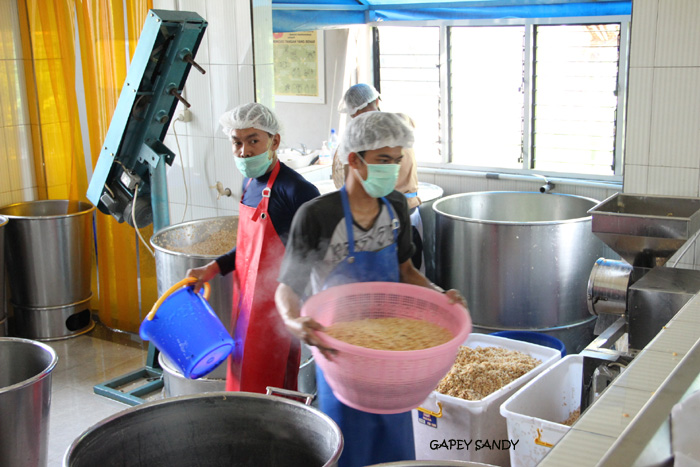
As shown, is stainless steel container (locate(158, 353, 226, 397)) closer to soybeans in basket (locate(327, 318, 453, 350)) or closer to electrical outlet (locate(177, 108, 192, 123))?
soybeans in basket (locate(327, 318, 453, 350))

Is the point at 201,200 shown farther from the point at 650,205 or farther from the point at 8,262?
the point at 650,205

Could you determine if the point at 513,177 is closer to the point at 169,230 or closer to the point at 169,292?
the point at 169,230

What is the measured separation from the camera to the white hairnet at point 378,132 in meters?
2.14

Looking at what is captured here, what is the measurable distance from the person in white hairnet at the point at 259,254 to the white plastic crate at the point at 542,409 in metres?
0.89

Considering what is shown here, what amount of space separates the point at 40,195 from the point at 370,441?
3452 mm

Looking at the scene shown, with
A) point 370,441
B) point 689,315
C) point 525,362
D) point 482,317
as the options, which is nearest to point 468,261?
point 482,317

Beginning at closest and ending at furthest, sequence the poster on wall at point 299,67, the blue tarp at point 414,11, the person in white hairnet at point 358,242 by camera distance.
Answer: the person in white hairnet at point 358,242
the blue tarp at point 414,11
the poster on wall at point 299,67

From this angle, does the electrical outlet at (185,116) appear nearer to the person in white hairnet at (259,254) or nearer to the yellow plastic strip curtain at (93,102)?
the yellow plastic strip curtain at (93,102)

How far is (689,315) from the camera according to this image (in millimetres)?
1556

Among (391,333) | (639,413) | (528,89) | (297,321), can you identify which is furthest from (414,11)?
(639,413)

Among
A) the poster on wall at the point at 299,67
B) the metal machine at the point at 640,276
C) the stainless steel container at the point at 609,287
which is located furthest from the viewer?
the poster on wall at the point at 299,67

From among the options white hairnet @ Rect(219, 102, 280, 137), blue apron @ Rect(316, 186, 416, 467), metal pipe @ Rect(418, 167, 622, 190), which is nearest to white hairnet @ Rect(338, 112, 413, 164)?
blue apron @ Rect(316, 186, 416, 467)

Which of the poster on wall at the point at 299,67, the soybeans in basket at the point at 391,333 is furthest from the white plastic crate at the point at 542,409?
the poster on wall at the point at 299,67

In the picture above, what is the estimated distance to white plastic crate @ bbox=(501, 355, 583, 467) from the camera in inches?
93.4
